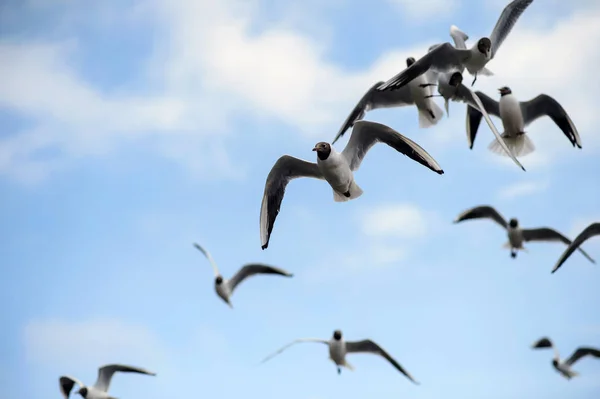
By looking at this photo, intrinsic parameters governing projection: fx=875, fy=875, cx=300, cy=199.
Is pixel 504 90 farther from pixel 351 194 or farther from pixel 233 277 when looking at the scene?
pixel 233 277

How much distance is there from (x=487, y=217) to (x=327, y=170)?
32.5ft

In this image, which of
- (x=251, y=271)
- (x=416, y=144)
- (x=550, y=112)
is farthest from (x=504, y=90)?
(x=251, y=271)

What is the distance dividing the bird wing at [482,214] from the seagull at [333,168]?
8382 mm

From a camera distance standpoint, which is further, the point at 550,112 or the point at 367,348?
the point at 367,348

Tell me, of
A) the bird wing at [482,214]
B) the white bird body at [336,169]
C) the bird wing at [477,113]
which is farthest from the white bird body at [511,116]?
the white bird body at [336,169]

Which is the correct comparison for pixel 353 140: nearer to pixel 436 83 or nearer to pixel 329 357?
pixel 436 83

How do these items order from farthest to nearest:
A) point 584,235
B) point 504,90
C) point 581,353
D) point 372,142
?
1. point 581,353
2. point 504,90
3. point 584,235
4. point 372,142

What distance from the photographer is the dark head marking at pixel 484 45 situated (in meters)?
11.6

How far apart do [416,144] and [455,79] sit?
339 cm

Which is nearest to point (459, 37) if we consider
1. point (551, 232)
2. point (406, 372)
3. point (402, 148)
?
point (402, 148)

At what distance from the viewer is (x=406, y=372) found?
1568cm

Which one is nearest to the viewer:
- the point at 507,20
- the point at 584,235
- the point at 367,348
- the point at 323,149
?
the point at 323,149

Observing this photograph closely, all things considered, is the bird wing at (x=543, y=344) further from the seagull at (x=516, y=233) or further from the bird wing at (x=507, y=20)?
the bird wing at (x=507, y=20)

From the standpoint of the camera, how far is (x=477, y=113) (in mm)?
14844
